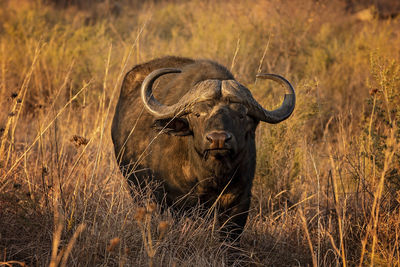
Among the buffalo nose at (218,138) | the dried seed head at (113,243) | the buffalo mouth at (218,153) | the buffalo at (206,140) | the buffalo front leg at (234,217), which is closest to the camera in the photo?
the dried seed head at (113,243)

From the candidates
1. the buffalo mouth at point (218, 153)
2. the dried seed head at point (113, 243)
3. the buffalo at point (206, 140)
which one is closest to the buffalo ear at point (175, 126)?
the buffalo at point (206, 140)

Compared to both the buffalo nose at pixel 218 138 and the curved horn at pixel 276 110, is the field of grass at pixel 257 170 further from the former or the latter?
the buffalo nose at pixel 218 138

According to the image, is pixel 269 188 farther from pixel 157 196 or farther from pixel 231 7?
pixel 231 7

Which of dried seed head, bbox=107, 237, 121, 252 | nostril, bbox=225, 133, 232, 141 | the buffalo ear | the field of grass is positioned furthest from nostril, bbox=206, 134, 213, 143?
dried seed head, bbox=107, 237, 121, 252

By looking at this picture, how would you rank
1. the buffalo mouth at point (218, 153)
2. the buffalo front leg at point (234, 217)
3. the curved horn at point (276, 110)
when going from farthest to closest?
the buffalo front leg at point (234, 217) < the curved horn at point (276, 110) < the buffalo mouth at point (218, 153)

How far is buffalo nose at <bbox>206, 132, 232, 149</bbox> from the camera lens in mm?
3426

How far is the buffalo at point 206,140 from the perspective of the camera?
3.75m

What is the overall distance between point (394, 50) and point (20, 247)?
7.64m

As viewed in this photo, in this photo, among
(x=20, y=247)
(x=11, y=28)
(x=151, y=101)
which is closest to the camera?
(x=20, y=247)

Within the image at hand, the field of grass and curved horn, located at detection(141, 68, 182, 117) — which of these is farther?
curved horn, located at detection(141, 68, 182, 117)

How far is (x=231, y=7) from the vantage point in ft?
37.5

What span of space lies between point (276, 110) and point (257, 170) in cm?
159

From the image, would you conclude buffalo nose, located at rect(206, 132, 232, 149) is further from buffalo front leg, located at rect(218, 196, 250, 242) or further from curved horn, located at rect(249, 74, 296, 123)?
buffalo front leg, located at rect(218, 196, 250, 242)

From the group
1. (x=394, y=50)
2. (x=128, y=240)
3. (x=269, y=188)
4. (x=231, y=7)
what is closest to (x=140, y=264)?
(x=128, y=240)
